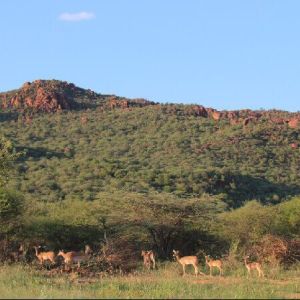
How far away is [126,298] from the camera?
503 inches

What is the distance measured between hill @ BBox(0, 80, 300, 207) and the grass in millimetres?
10979

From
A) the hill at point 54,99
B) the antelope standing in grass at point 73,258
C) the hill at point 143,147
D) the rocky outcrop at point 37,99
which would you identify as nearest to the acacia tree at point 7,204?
the antelope standing in grass at point 73,258

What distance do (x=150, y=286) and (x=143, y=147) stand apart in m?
40.3

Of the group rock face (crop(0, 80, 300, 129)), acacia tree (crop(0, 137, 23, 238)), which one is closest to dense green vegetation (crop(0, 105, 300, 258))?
acacia tree (crop(0, 137, 23, 238))

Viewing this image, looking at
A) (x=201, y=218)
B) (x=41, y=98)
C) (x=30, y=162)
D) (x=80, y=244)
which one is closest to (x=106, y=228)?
(x=80, y=244)

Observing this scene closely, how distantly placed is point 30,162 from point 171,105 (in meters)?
33.7

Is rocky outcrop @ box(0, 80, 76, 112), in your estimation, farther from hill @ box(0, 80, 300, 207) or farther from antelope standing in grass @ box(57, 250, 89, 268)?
antelope standing in grass @ box(57, 250, 89, 268)

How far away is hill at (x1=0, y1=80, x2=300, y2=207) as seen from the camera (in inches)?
1698

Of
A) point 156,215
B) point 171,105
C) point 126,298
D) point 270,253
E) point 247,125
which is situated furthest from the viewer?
point 171,105

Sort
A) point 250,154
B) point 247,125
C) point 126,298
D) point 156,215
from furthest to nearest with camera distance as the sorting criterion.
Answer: point 247,125 < point 250,154 < point 156,215 < point 126,298

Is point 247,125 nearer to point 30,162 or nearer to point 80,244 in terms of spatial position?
point 30,162

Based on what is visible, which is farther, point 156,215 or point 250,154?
point 250,154

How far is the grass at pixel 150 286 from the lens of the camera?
45.1ft

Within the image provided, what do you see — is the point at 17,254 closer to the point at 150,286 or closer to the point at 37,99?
the point at 150,286
